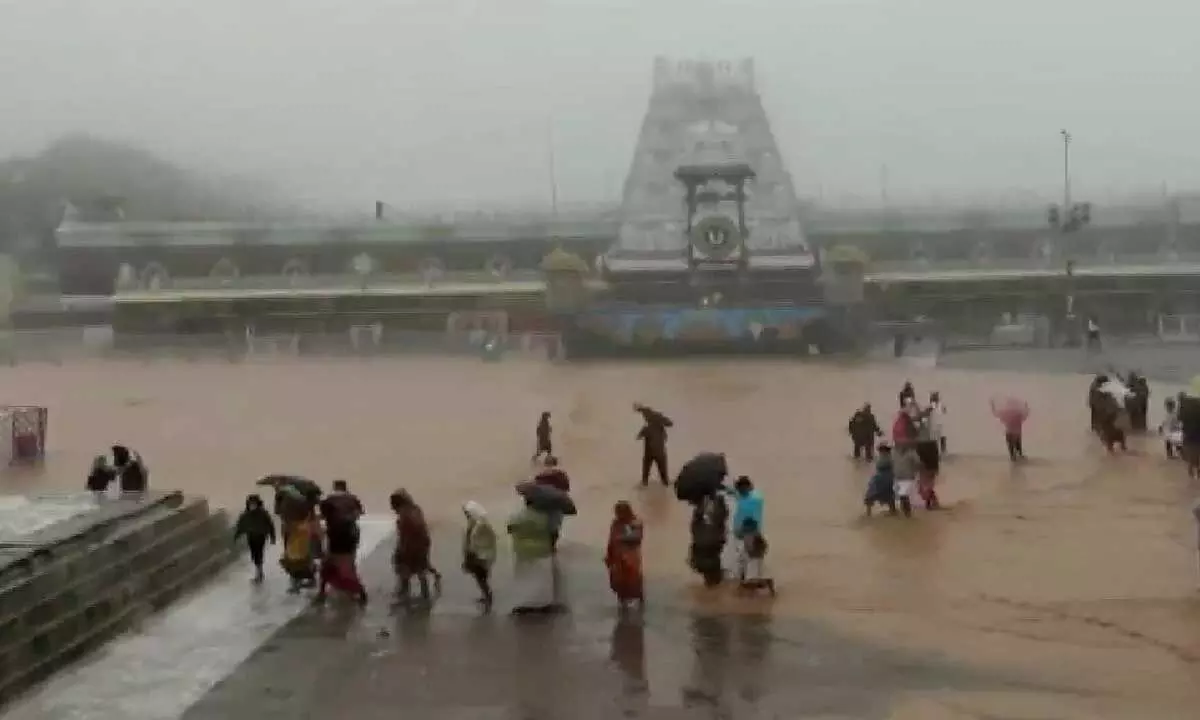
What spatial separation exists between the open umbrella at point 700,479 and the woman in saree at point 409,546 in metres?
1.85

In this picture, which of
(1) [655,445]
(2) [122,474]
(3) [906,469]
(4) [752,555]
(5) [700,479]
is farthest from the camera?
(1) [655,445]

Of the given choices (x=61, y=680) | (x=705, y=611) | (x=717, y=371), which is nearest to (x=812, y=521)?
(x=705, y=611)

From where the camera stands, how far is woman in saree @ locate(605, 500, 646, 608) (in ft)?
25.3

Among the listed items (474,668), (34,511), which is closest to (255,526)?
(34,511)

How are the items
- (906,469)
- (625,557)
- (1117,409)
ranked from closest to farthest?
1. (625,557)
2. (906,469)
3. (1117,409)

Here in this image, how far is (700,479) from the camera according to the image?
8.45m

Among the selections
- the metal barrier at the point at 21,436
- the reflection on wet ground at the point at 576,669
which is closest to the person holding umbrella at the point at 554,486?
the reflection on wet ground at the point at 576,669

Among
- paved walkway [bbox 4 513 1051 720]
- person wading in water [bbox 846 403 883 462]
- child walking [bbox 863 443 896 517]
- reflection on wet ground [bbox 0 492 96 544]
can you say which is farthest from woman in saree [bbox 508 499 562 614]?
person wading in water [bbox 846 403 883 462]

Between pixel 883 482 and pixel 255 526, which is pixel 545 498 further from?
pixel 883 482

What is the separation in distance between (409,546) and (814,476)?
657 cm

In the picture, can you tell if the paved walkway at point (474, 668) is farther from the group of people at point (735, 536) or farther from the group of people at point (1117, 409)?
the group of people at point (1117, 409)

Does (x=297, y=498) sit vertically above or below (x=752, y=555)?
above

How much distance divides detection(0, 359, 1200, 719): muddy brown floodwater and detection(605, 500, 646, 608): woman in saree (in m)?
0.50

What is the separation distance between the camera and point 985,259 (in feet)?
149
